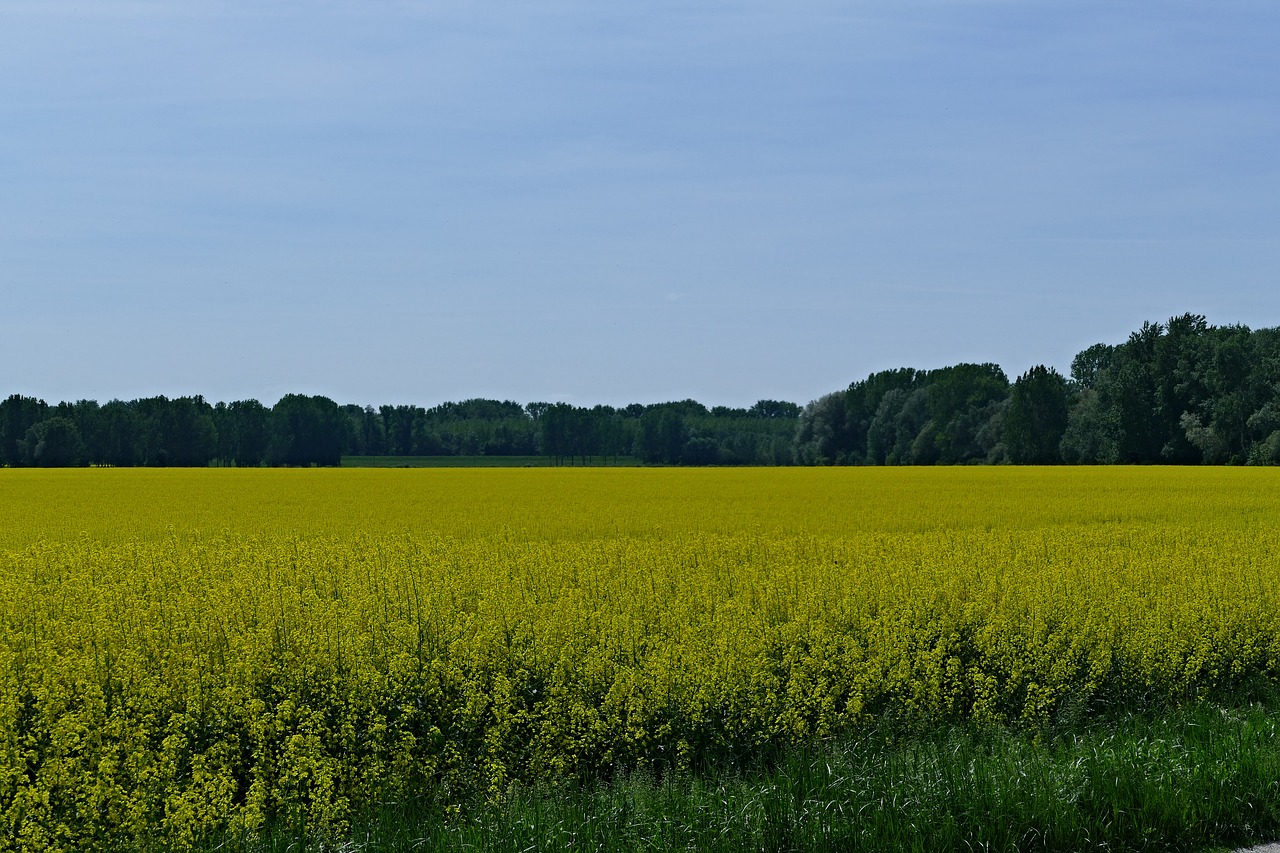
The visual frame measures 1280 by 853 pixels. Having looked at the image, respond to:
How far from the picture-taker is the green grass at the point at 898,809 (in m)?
7.45

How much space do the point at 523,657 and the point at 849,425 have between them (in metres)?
133

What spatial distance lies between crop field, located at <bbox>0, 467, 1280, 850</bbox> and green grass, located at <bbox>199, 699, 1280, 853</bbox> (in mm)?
637

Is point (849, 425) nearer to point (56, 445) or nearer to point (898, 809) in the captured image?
point (56, 445)

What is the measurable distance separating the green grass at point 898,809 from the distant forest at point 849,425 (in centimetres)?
7914

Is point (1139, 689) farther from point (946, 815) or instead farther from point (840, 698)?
point (946, 815)

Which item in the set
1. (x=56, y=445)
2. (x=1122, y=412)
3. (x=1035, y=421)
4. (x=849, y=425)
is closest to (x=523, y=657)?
(x=1122, y=412)

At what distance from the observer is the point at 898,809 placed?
25.4ft

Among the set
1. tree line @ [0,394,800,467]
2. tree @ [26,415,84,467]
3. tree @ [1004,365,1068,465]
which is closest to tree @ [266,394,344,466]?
tree line @ [0,394,800,467]

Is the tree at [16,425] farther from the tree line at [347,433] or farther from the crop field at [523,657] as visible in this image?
the crop field at [523,657]

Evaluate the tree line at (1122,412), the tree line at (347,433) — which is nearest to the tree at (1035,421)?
the tree line at (1122,412)

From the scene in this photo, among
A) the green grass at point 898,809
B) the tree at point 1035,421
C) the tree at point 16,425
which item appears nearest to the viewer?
the green grass at point 898,809

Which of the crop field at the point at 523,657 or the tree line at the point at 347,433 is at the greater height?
the tree line at the point at 347,433

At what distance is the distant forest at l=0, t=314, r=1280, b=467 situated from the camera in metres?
91.4

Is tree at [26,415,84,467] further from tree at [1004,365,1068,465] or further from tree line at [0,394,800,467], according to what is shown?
tree at [1004,365,1068,465]
